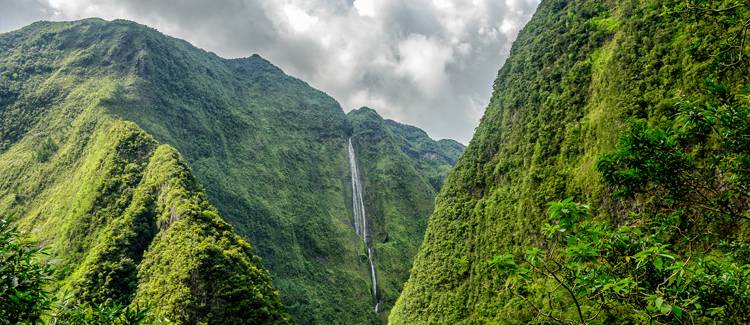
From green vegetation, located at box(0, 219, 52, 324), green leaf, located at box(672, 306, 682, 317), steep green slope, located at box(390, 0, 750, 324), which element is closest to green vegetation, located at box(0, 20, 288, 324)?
green vegetation, located at box(0, 219, 52, 324)

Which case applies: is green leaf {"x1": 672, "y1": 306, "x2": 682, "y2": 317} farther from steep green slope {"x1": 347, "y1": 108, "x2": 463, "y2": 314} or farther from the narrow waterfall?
steep green slope {"x1": 347, "y1": 108, "x2": 463, "y2": 314}

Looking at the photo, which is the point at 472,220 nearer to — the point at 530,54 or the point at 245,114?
the point at 530,54

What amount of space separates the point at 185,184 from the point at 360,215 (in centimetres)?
6931

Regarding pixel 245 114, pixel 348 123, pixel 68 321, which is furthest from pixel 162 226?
pixel 348 123

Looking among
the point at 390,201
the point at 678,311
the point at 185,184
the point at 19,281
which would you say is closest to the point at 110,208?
the point at 185,184

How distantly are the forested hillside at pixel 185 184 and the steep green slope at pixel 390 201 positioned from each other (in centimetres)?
58

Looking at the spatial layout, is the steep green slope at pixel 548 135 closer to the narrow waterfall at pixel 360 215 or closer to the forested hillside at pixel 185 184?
the forested hillside at pixel 185 184

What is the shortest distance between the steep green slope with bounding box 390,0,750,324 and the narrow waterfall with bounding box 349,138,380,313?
31612 mm

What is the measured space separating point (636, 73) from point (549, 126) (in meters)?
11.6

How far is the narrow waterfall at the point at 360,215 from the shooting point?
9270 centimetres

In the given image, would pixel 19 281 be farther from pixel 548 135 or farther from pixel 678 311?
pixel 548 135

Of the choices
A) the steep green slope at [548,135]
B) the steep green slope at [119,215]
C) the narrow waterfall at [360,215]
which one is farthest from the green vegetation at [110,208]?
the narrow waterfall at [360,215]

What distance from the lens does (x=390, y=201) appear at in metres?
123

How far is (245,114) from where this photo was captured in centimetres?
13638
